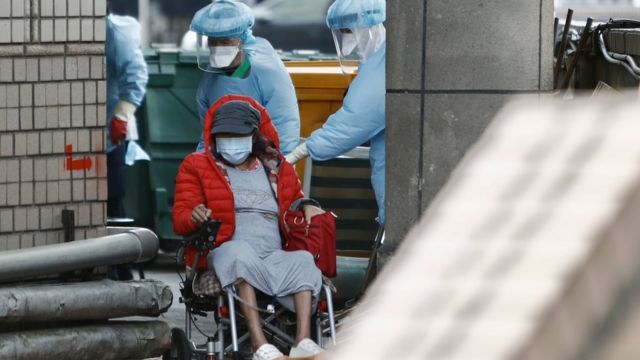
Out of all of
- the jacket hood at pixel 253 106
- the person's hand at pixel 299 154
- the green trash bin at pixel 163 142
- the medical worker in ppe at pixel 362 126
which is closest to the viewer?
the jacket hood at pixel 253 106

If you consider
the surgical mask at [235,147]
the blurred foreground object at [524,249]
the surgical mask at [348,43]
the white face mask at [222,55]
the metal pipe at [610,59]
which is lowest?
the surgical mask at [235,147]

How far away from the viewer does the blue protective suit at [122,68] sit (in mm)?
10312

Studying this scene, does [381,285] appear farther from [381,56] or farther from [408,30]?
[381,56]

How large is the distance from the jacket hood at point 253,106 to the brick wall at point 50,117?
0.73 metres

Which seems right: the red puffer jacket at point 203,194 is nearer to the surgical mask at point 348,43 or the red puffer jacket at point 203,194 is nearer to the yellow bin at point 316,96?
the surgical mask at point 348,43

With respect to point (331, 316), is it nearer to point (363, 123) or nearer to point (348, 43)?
point (363, 123)

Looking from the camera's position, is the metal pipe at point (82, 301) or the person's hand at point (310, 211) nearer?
the metal pipe at point (82, 301)

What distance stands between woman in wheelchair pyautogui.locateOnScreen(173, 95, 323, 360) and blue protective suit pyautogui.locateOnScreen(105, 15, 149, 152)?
2.90 meters

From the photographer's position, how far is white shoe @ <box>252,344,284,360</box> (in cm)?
685

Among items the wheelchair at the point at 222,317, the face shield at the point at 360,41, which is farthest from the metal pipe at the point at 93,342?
the face shield at the point at 360,41

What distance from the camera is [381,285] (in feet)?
5.85

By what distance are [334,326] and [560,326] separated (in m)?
5.61

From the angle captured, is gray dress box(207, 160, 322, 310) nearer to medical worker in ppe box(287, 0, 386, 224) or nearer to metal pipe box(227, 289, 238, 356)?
metal pipe box(227, 289, 238, 356)

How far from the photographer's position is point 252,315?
7004 mm
